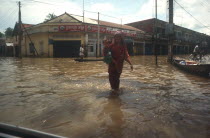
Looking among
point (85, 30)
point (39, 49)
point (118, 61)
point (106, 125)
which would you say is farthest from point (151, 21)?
point (106, 125)

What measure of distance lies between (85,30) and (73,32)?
6.33ft

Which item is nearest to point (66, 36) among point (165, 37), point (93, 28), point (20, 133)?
point (93, 28)

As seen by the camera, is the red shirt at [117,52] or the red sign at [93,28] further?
the red sign at [93,28]

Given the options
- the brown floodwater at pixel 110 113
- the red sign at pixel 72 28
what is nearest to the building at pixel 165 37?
the red sign at pixel 72 28

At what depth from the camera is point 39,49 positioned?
90.8 ft

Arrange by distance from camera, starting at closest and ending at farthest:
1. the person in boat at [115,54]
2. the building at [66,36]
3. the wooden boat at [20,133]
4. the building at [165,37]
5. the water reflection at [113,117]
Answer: the wooden boat at [20,133], the water reflection at [113,117], the person in boat at [115,54], the building at [66,36], the building at [165,37]

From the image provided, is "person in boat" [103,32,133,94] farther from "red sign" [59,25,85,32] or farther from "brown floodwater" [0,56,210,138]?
"red sign" [59,25,85,32]

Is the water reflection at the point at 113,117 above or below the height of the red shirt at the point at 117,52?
below

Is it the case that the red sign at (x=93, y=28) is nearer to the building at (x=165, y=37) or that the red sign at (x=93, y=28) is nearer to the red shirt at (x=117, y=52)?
the building at (x=165, y=37)

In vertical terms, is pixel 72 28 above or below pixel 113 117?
above

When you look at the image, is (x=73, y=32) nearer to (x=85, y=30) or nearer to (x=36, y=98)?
(x=85, y=30)

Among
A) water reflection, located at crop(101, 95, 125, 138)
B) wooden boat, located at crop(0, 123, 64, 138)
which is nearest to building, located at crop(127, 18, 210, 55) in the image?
water reflection, located at crop(101, 95, 125, 138)

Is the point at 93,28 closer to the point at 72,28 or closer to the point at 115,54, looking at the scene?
the point at 72,28

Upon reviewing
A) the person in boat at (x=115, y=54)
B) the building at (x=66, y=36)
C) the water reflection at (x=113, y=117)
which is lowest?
the water reflection at (x=113, y=117)
